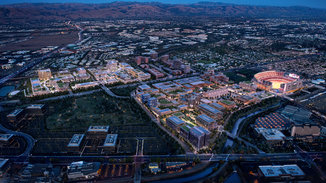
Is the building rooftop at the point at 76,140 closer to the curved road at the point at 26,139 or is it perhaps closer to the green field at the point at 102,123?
the green field at the point at 102,123

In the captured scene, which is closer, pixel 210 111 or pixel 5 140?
pixel 5 140

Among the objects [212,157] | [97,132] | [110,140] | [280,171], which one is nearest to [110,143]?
[110,140]

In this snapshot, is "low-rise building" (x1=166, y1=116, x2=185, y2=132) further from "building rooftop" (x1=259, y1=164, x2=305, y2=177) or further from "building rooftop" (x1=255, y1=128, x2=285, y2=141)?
"building rooftop" (x1=259, y1=164, x2=305, y2=177)

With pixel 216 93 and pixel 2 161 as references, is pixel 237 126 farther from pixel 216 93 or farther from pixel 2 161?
pixel 2 161

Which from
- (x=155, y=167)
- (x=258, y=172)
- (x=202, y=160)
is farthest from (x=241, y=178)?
(x=155, y=167)

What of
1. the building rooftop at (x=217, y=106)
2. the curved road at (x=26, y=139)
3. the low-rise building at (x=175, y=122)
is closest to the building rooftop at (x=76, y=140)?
the curved road at (x=26, y=139)

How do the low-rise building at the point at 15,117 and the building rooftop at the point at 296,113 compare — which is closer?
the low-rise building at the point at 15,117
